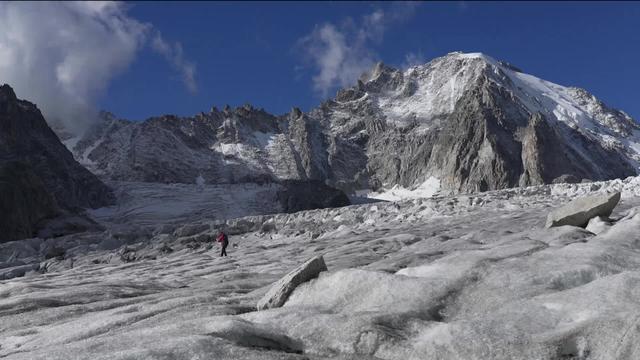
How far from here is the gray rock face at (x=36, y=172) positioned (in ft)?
352

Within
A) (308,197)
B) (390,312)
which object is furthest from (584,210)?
(308,197)

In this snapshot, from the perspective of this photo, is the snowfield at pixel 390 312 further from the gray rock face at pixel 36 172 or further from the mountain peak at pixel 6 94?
the mountain peak at pixel 6 94

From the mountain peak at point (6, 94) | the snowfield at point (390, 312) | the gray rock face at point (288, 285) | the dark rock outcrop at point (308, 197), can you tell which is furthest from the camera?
the mountain peak at point (6, 94)

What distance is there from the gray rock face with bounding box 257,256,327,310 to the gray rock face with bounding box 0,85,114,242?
98720 mm

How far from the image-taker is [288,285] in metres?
16.1

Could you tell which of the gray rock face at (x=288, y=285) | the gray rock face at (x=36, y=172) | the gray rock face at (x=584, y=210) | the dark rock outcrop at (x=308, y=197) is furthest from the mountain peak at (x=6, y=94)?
the gray rock face at (x=288, y=285)

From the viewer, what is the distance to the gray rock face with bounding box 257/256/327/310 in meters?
15.8

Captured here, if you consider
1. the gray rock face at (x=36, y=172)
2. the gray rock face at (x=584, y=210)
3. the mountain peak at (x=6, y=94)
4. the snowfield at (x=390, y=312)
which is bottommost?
the snowfield at (x=390, y=312)

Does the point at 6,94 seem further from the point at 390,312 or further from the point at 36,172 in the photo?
the point at 390,312

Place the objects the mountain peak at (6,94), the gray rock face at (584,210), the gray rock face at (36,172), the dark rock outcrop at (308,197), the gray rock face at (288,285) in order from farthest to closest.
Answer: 1. the mountain peak at (6,94)
2. the dark rock outcrop at (308,197)
3. the gray rock face at (36,172)
4. the gray rock face at (584,210)
5. the gray rock face at (288,285)

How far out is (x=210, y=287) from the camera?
21344 mm

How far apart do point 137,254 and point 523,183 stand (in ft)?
548

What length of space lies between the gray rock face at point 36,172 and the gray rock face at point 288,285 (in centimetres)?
9872

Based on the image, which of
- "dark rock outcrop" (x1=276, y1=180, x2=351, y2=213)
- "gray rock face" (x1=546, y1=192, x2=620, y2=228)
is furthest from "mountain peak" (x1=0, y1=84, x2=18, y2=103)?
"gray rock face" (x1=546, y1=192, x2=620, y2=228)
